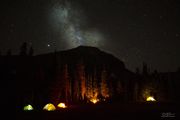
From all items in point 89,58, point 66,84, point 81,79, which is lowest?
point 66,84

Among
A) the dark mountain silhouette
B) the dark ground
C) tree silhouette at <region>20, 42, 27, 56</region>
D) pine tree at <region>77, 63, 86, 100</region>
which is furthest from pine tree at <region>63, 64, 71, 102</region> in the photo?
the dark mountain silhouette

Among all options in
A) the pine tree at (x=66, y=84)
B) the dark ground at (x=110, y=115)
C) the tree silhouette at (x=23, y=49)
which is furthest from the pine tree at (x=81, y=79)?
the tree silhouette at (x=23, y=49)

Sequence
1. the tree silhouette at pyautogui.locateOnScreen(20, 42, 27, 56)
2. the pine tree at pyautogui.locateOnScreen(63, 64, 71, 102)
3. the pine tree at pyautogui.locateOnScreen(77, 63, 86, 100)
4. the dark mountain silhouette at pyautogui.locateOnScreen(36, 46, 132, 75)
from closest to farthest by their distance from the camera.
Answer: the pine tree at pyautogui.locateOnScreen(63, 64, 71, 102), the pine tree at pyautogui.locateOnScreen(77, 63, 86, 100), the tree silhouette at pyautogui.locateOnScreen(20, 42, 27, 56), the dark mountain silhouette at pyautogui.locateOnScreen(36, 46, 132, 75)

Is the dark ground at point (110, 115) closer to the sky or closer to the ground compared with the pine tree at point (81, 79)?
closer to the ground

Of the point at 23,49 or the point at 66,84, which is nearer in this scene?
the point at 66,84

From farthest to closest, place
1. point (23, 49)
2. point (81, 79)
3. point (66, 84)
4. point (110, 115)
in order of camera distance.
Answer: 1. point (23, 49)
2. point (81, 79)
3. point (66, 84)
4. point (110, 115)

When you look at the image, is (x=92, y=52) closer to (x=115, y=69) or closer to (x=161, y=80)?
(x=115, y=69)

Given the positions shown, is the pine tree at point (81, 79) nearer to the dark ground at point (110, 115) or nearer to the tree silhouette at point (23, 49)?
the dark ground at point (110, 115)

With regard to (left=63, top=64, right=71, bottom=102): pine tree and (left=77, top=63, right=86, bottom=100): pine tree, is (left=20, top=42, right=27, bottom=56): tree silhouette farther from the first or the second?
(left=63, top=64, right=71, bottom=102): pine tree

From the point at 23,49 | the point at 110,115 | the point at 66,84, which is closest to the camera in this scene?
the point at 110,115

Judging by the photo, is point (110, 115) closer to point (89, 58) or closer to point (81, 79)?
point (81, 79)

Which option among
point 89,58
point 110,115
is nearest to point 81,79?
point 110,115

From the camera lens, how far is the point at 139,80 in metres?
66.8

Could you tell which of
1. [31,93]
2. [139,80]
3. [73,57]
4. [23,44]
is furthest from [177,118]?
[73,57]
